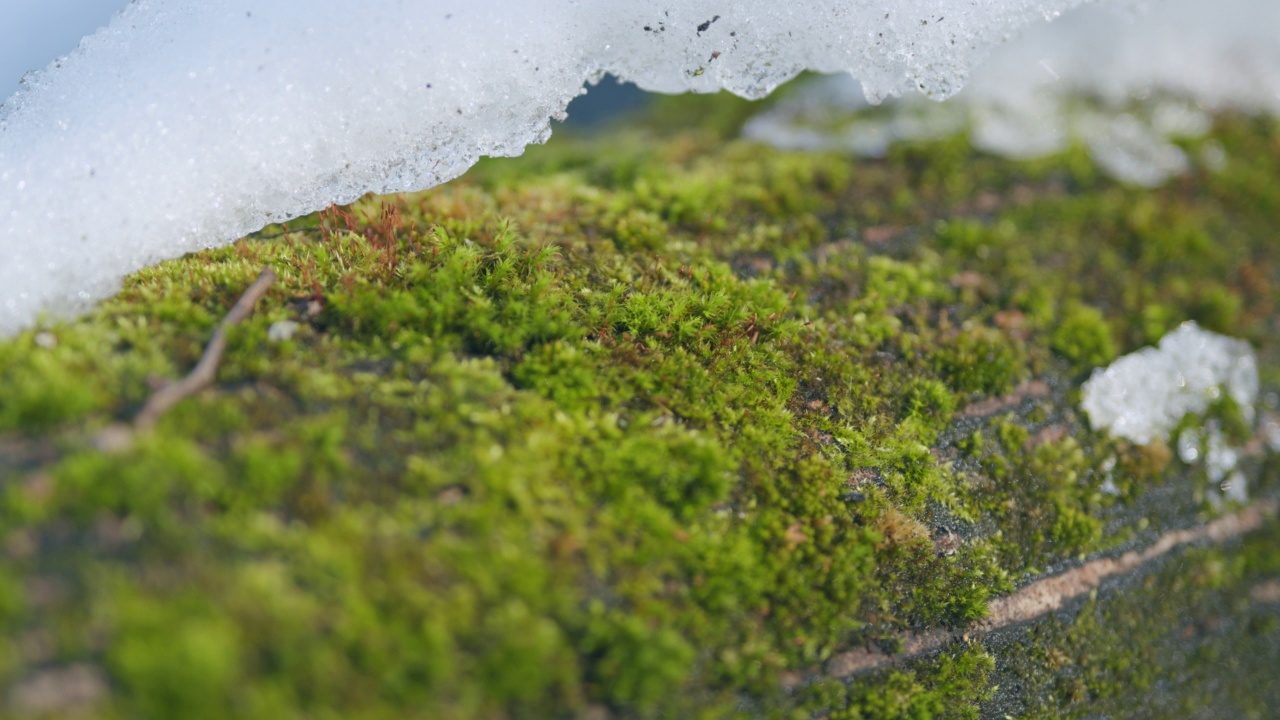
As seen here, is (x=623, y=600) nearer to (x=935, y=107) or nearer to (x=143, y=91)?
(x=143, y=91)

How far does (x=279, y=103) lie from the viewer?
3.59m

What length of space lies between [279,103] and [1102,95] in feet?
22.5

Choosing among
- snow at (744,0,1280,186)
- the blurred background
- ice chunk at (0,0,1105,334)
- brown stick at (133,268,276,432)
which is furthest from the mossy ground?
the blurred background

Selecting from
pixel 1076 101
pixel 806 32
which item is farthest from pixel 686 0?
pixel 1076 101

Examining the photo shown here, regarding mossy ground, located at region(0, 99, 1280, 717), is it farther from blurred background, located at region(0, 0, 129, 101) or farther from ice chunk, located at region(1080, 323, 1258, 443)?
blurred background, located at region(0, 0, 129, 101)

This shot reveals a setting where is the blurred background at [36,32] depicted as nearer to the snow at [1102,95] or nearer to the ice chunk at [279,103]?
the ice chunk at [279,103]

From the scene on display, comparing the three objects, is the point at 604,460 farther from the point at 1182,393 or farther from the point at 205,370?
the point at 1182,393

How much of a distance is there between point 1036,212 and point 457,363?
4.59 meters

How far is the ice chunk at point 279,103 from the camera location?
134 inches

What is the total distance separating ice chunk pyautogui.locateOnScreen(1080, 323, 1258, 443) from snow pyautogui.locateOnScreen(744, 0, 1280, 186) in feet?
5.77

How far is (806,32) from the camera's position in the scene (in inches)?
160

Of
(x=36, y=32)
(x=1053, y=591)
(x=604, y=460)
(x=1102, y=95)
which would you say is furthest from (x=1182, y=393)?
(x=36, y=32)

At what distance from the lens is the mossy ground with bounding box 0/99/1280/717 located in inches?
92.8

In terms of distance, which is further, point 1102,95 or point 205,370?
point 1102,95
